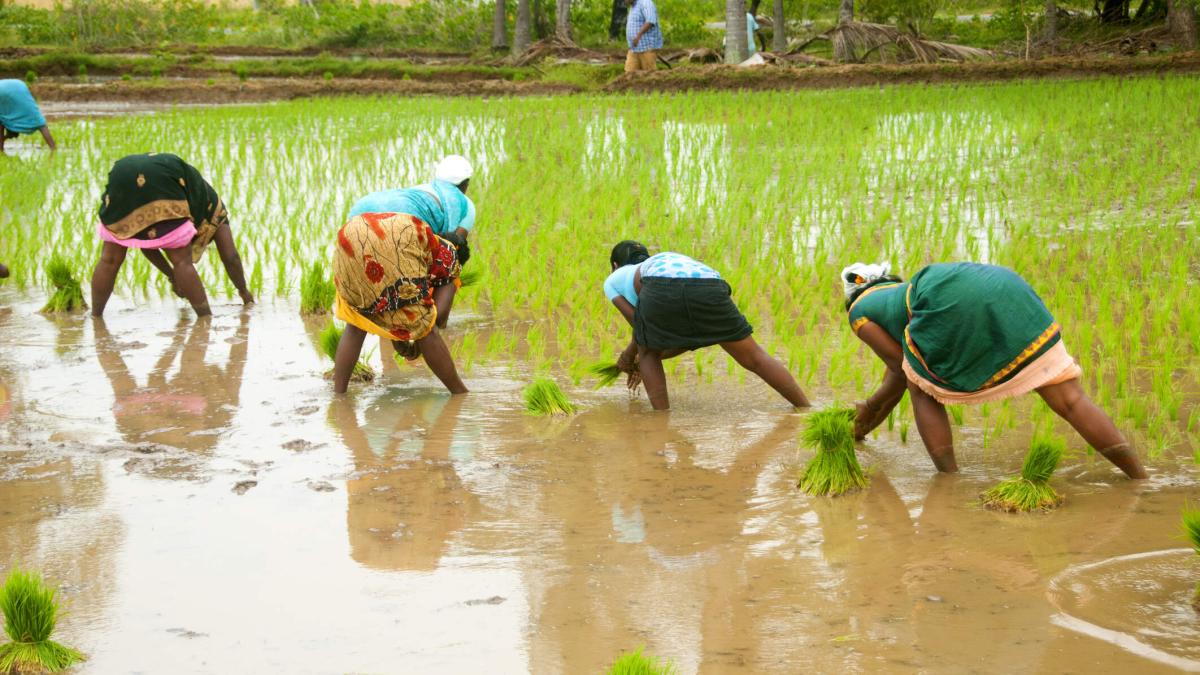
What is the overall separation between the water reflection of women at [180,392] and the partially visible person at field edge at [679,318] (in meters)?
1.67

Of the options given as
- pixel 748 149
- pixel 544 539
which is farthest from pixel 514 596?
pixel 748 149

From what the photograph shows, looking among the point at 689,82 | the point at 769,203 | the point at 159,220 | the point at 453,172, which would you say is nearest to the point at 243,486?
the point at 453,172

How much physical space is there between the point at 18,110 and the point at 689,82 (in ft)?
26.9

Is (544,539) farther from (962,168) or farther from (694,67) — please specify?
(694,67)

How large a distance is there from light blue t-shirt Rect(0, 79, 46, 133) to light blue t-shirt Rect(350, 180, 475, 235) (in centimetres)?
761

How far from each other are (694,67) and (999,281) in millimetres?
13515

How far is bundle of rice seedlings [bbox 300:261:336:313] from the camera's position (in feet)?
21.5

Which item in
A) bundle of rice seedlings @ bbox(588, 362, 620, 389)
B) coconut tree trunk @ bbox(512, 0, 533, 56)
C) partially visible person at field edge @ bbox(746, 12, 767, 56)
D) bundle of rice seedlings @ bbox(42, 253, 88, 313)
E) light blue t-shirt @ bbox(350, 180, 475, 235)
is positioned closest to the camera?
bundle of rice seedlings @ bbox(588, 362, 620, 389)

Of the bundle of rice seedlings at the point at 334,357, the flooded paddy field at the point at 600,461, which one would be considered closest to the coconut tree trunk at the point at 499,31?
the flooded paddy field at the point at 600,461

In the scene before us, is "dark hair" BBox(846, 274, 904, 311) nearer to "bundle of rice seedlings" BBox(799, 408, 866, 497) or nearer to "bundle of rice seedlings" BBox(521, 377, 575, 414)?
"bundle of rice seedlings" BBox(799, 408, 866, 497)

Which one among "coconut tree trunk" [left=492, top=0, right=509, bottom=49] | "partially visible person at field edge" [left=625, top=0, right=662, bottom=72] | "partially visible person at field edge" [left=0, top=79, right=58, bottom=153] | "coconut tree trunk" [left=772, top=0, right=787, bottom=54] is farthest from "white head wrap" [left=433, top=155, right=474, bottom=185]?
"coconut tree trunk" [left=492, top=0, right=509, bottom=49]

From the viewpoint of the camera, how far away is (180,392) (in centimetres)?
529

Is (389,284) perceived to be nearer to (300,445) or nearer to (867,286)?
(300,445)

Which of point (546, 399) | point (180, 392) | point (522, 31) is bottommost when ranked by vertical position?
point (180, 392)
